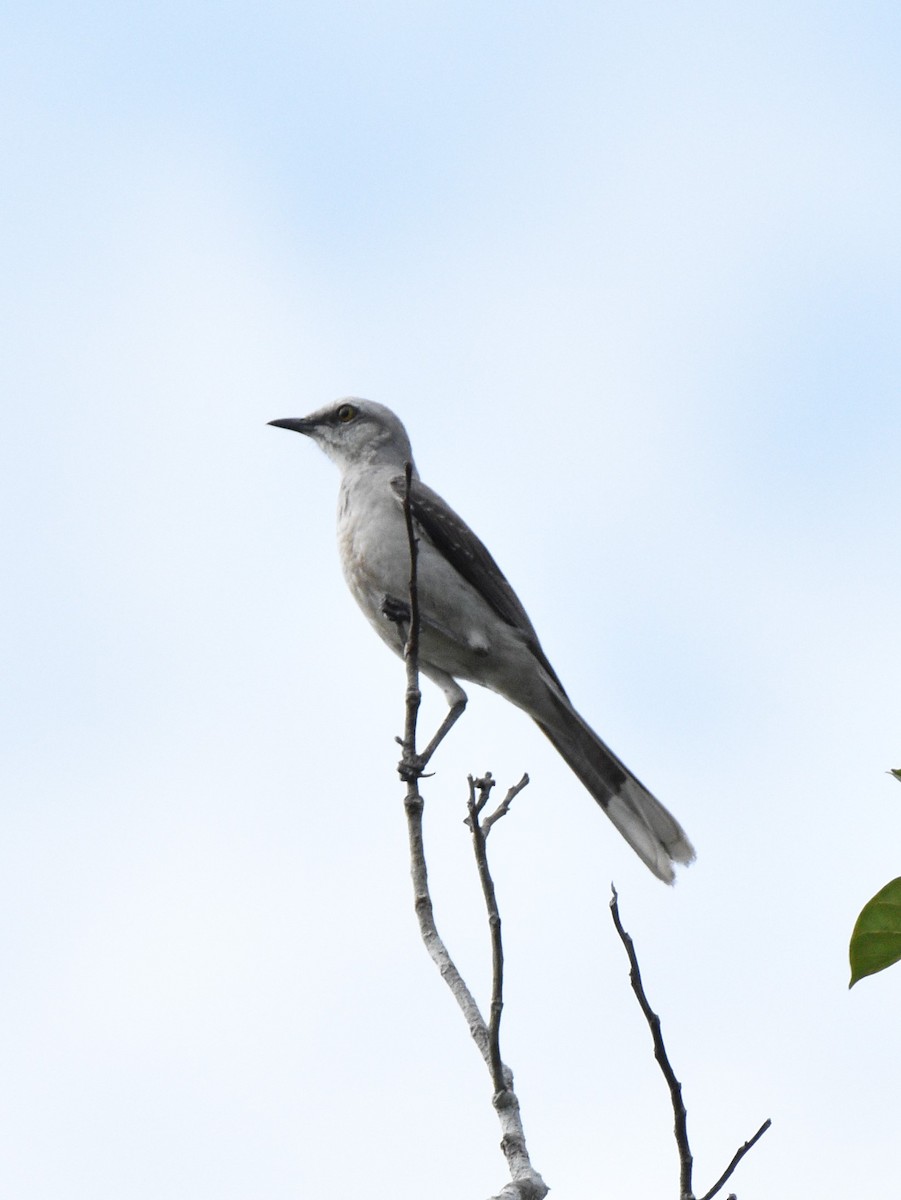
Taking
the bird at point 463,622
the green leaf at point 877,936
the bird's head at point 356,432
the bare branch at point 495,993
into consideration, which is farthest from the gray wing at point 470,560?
the green leaf at point 877,936

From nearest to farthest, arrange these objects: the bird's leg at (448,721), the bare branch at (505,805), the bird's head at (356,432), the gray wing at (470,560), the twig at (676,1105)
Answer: the twig at (676,1105) → the bare branch at (505,805) → the bird's leg at (448,721) → the gray wing at (470,560) → the bird's head at (356,432)

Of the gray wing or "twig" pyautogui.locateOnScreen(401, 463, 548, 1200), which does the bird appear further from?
"twig" pyautogui.locateOnScreen(401, 463, 548, 1200)

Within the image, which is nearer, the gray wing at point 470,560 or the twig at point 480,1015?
the twig at point 480,1015

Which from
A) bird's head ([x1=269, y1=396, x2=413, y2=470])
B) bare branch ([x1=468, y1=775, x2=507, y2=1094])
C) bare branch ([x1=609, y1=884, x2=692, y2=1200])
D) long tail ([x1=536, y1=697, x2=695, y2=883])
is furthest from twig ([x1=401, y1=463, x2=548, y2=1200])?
bird's head ([x1=269, y1=396, x2=413, y2=470])

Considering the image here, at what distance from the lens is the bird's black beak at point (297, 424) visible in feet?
29.5

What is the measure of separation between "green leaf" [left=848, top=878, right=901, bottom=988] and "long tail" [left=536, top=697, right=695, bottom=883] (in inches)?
204

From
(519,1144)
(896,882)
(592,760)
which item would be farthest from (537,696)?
(896,882)

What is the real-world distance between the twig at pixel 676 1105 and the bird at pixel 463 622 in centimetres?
455

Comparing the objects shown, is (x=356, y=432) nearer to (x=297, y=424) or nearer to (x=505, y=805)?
(x=297, y=424)

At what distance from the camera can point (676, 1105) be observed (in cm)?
251

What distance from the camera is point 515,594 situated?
27.1 ft

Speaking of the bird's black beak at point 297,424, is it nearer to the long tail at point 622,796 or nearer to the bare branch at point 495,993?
the long tail at point 622,796

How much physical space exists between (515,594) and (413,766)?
4.18 meters

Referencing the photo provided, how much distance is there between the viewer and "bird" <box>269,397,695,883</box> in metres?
7.57
